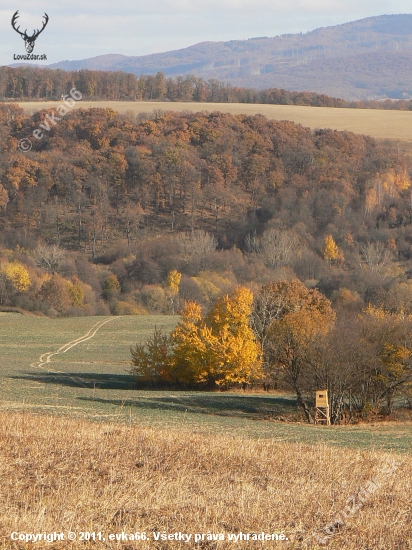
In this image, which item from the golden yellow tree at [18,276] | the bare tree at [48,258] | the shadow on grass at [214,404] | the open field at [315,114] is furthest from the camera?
the open field at [315,114]

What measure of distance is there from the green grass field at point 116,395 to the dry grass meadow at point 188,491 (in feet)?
11.6

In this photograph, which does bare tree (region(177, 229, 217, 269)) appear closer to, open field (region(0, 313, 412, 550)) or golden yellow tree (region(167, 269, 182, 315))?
golden yellow tree (region(167, 269, 182, 315))

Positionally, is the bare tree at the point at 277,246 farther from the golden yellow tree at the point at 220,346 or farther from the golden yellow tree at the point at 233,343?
the golden yellow tree at the point at 220,346

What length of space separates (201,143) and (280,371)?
3837 inches

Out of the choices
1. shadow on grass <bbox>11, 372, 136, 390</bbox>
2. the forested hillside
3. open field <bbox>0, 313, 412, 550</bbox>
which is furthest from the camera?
the forested hillside

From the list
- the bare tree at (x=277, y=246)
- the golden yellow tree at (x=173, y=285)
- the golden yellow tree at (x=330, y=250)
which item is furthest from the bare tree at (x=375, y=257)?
the golden yellow tree at (x=173, y=285)

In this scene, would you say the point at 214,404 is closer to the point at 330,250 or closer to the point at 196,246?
the point at 196,246

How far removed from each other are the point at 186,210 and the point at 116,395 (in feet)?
282

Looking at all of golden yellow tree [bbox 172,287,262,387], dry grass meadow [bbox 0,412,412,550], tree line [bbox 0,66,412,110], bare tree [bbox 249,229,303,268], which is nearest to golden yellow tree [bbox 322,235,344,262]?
bare tree [bbox 249,229,303,268]

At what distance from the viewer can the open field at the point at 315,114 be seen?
5236 inches

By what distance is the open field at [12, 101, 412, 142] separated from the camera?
13300 centimetres

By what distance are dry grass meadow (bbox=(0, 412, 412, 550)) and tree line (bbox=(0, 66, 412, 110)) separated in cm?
13180

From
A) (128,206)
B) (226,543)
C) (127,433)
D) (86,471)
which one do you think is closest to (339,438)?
(127,433)

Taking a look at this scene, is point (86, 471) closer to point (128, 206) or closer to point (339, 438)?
point (339, 438)
